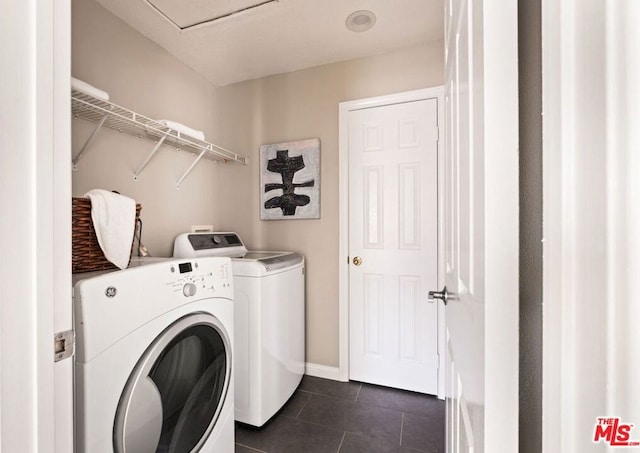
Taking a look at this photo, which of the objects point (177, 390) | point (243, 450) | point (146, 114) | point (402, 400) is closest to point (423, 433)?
point (402, 400)

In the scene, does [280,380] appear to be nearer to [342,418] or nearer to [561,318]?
[342,418]

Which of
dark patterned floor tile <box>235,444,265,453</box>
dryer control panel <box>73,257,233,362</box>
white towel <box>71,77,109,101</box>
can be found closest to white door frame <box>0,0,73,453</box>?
dryer control panel <box>73,257,233,362</box>

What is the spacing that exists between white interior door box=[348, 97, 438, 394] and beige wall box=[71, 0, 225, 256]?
1.28 metres

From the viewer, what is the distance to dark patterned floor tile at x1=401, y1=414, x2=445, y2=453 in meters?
1.48

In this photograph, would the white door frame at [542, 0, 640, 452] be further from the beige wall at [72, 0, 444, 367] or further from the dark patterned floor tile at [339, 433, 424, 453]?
the beige wall at [72, 0, 444, 367]

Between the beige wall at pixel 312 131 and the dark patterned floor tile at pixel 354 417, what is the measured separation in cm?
34

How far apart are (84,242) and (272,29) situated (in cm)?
169

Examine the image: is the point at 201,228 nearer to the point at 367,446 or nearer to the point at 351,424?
the point at 351,424

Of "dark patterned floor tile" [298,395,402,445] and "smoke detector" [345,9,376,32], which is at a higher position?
"smoke detector" [345,9,376,32]

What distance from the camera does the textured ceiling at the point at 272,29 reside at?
1.58 m

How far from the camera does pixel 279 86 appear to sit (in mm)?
2307

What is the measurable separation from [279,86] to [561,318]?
2.50 metres

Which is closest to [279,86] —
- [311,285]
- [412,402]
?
[311,285]

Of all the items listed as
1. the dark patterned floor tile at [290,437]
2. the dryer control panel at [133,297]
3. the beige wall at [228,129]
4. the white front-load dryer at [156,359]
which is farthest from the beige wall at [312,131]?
the dryer control panel at [133,297]
